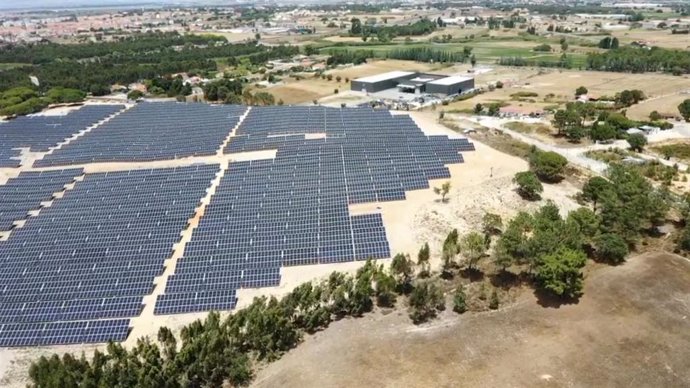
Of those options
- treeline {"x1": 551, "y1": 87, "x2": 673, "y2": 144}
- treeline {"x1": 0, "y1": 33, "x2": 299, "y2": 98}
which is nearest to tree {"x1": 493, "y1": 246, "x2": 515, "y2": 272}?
treeline {"x1": 551, "y1": 87, "x2": 673, "y2": 144}

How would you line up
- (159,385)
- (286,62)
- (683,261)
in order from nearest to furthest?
(159,385) → (683,261) → (286,62)

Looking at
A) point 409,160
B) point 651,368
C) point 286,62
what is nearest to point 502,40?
point 286,62

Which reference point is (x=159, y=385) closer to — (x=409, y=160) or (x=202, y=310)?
(x=202, y=310)

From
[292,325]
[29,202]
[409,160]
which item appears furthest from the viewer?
[409,160]

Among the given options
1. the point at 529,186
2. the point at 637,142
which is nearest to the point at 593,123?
the point at 637,142

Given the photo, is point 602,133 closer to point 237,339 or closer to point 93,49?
point 237,339

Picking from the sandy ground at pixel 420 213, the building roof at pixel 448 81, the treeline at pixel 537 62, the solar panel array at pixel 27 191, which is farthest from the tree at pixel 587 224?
the treeline at pixel 537 62
